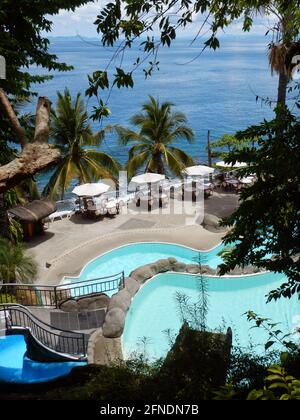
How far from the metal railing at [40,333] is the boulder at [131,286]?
2.91 meters

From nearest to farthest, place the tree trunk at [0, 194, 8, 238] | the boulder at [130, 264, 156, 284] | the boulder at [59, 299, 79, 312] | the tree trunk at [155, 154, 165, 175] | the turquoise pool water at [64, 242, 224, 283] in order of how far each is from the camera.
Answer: the boulder at [59, 299, 79, 312], the tree trunk at [0, 194, 8, 238], the boulder at [130, 264, 156, 284], the turquoise pool water at [64, 242, 224, 283], the tree trunk at [155, 154, 165, 175]

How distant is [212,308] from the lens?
43.5 feet

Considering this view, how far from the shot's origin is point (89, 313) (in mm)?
12516

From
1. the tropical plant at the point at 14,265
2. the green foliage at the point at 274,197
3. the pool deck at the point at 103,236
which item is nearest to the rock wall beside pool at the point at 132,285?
the pool deck at the point at 103,236

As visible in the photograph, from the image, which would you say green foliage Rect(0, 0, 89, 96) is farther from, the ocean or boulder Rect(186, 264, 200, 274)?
the ocean

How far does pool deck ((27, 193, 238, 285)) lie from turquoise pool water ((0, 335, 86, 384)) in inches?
149

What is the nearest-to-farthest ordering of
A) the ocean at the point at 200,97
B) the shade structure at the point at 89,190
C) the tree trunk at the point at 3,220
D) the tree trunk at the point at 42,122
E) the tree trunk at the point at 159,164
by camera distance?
the tree trunk at the point at 42,122
the tree trunk at the point at 3,220
the shade structure at the point at 89,190
the tree trunk at the point at 159,164
the ocean at the point at 200,97

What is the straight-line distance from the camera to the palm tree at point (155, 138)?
22.5m

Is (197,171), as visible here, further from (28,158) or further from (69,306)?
(28,158)

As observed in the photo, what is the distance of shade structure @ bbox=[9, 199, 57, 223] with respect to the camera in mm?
16922

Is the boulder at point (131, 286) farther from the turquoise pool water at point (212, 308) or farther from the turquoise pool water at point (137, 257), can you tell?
the turquoise pool water at point (137, 257)

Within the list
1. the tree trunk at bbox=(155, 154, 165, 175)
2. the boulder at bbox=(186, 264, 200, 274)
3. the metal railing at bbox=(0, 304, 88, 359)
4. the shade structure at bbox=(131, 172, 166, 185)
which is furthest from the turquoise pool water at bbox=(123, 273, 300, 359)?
the tree trunk at bbox=(155, 154, 165, 175)
